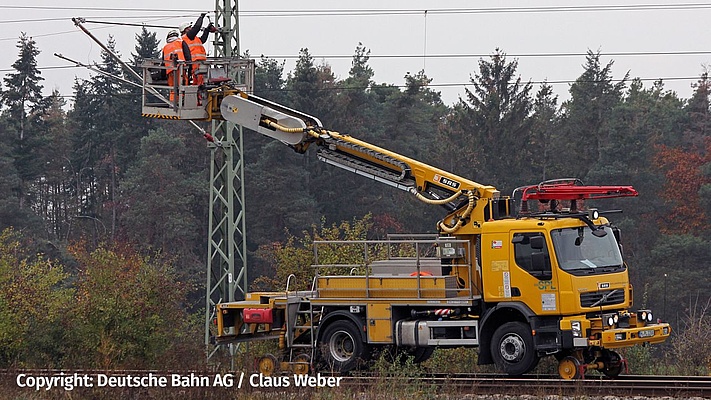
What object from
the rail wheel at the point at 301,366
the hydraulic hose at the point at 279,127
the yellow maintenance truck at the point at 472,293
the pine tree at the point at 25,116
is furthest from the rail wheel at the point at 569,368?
the pine tree at the point at 25,116

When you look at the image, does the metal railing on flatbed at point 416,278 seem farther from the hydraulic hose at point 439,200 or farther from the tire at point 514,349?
the tire at point 514,349

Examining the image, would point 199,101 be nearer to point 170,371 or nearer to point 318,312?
point 318,312

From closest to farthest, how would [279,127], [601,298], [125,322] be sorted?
[601,298] → [279,127] → [125,322]

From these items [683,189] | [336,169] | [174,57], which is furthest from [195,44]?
[683,189]

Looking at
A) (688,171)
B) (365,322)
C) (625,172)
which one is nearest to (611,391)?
(365,322)

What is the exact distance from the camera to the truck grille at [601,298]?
17125mm

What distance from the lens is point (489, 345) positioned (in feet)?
58.7

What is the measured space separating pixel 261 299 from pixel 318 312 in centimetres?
151

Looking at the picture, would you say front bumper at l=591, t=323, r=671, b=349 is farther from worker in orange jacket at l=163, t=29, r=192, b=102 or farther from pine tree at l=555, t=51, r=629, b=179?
pine tree at l=555, t=51, r=629, b=179

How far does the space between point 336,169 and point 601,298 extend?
44.2m

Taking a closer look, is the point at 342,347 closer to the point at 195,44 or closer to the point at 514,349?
the point at 514,349

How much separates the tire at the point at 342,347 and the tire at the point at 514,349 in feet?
8.08

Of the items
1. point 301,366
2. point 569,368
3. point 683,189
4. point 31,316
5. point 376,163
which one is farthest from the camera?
point 683,189

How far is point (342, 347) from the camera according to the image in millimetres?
18984
